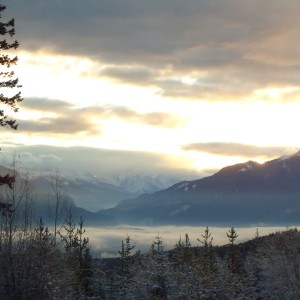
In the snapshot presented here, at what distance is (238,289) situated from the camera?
5253 centimetres

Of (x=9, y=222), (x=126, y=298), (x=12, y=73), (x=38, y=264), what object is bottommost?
(x=126, y=298)

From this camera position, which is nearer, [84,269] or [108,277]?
[84,269]

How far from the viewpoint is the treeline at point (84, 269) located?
84.0 ft

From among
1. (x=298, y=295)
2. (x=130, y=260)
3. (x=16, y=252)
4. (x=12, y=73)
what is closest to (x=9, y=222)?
(x=16, y=252)

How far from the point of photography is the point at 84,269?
5759 centimetres

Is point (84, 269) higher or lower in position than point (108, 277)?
higher

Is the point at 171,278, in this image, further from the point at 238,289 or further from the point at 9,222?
the point at 9,222

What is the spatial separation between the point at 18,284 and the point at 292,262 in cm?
3326

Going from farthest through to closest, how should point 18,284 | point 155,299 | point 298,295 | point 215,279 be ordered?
point 215,279, point 155,299, point 298,295, point 18,284

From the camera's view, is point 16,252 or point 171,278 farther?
point 171,278

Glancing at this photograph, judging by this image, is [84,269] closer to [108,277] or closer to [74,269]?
[74,269]

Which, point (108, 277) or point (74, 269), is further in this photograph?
point (108, 277)

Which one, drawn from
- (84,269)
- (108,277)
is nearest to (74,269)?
(84,269)

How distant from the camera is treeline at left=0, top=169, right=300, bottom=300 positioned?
2559cm
